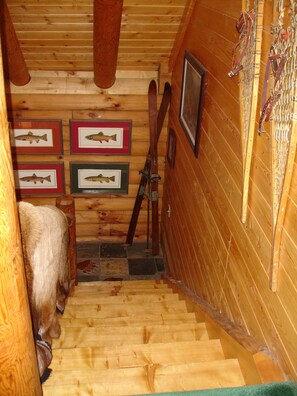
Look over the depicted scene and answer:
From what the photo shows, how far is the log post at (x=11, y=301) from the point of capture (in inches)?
48.1

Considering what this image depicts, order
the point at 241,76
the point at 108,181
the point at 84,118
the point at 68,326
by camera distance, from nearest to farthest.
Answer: the point at 241,76
the point at 68,326
the point at 84,118
the point at 108,181

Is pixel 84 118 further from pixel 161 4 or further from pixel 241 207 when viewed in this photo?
pixel 241 207

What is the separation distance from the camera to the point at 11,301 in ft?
4.63

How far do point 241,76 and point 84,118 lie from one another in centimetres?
363

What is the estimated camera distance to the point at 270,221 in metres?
1.97

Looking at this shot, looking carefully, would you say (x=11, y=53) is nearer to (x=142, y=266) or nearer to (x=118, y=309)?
(x=118, y=309)

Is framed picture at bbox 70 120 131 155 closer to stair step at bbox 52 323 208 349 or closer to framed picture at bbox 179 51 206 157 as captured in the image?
framed picture at bbox 179 51 206 157

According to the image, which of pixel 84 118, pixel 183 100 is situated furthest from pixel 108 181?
pixel 183 100

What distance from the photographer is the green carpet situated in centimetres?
174

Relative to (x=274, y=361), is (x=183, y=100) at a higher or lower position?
higher

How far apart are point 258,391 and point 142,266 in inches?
174

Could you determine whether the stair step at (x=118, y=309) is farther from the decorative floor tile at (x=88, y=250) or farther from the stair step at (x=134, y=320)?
the decorative floor tile at (x=88, y=250)

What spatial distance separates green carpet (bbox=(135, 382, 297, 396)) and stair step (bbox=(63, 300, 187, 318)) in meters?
1.45

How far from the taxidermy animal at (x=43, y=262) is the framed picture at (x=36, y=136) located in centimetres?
324
